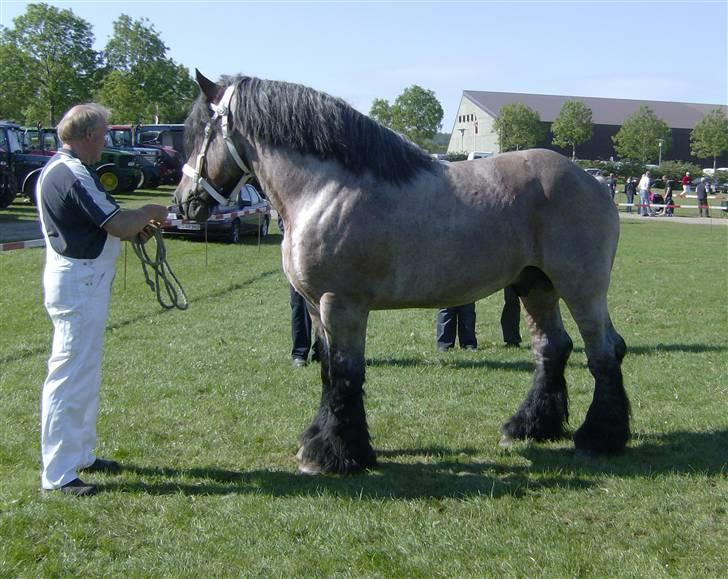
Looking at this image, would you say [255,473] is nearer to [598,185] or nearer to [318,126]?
[318,126]

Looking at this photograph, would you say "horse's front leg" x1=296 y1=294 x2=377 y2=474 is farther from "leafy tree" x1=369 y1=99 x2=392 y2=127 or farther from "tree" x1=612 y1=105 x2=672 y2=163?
"tree" x1=612 y1=105 x2=672 y2=163

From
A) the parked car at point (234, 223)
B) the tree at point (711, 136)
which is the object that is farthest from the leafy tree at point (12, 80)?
the tree at point (711, 136)

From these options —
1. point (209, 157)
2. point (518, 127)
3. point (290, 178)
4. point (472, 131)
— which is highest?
point (472, 131)

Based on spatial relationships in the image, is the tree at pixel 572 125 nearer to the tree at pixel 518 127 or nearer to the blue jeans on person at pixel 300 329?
the tree at pixel 518 127

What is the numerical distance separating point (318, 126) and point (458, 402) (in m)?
3.05

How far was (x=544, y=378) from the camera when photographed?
18.8 feet

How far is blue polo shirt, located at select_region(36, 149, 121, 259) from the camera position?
433cm

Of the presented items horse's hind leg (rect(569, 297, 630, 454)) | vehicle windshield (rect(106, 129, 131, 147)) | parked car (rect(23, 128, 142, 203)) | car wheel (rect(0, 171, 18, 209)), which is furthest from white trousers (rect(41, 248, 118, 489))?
vehicle windshield (rect(106, 129, 131, 147))

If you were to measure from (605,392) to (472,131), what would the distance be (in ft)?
327

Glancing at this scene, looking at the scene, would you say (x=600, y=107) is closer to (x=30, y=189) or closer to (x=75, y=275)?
(x=30, y=189)

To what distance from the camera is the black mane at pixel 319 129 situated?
482 centimetres

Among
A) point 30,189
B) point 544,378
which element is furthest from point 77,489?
point 30,189

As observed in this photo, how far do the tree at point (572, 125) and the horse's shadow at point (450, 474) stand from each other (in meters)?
82.8

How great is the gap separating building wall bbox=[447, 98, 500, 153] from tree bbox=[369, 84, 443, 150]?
28.5 ft
